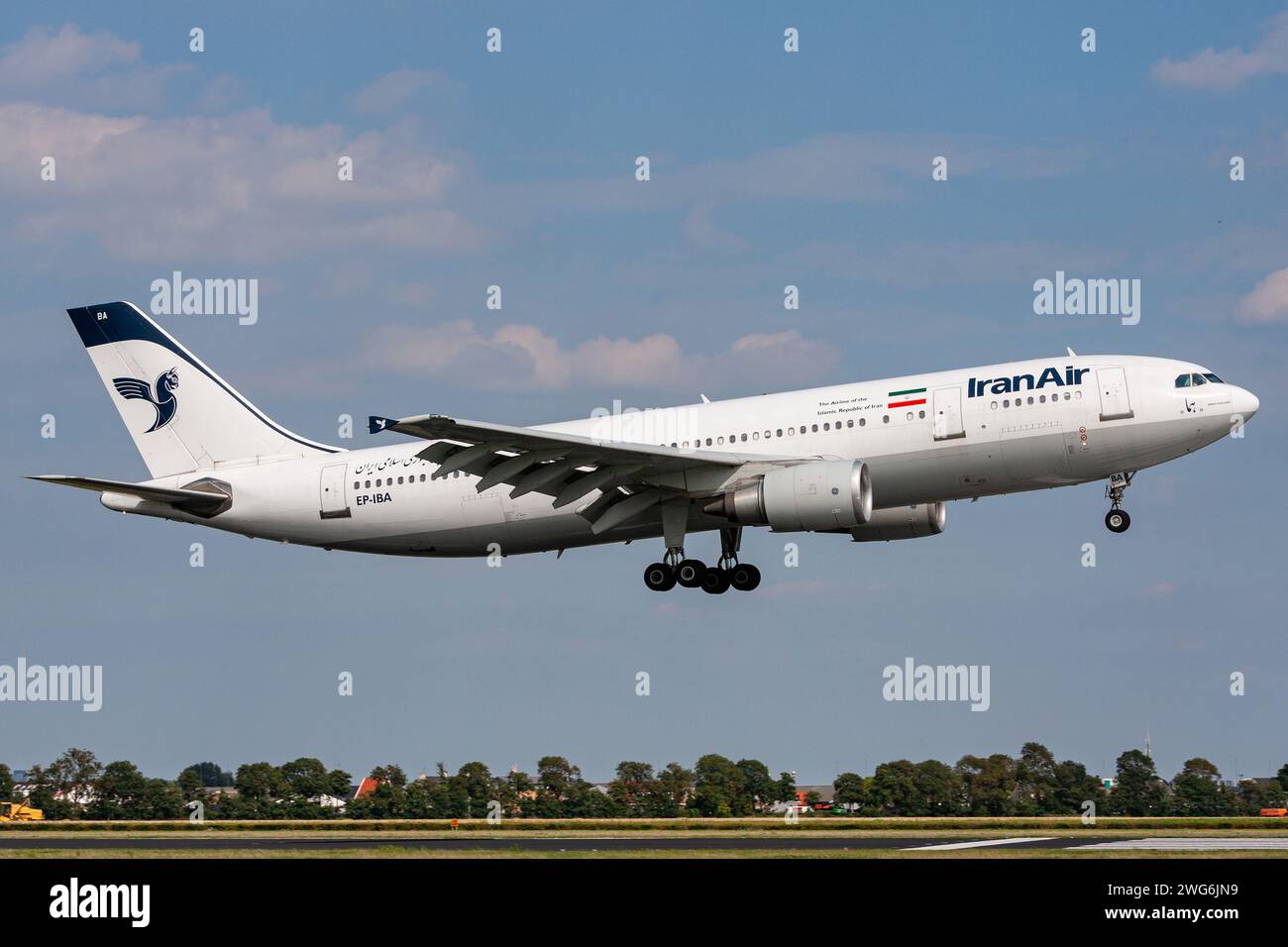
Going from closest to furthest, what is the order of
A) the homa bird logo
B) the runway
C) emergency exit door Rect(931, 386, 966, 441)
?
1. the runway
2. emergency exit door Rect(931, 386, 966, 441)
3. the homa bird logo

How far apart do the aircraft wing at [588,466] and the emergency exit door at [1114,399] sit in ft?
23.7

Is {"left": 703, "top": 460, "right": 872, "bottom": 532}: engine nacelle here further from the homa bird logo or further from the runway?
the homa bird logo

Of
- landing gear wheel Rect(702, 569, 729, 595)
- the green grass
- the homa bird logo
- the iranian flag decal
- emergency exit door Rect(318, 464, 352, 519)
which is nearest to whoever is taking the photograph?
the iranian flag decal

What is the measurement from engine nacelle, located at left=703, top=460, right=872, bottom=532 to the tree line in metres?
12.1

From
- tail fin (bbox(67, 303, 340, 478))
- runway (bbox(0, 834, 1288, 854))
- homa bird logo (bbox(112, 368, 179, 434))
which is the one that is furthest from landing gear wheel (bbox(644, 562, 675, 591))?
homa bird logo (bbox(112, 368, 179, 434))

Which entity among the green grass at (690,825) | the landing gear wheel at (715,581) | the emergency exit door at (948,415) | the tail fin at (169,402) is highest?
the tail fin at (169,402)

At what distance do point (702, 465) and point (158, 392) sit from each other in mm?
17672

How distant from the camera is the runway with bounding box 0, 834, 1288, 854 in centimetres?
3259

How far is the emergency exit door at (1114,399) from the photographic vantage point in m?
36.6

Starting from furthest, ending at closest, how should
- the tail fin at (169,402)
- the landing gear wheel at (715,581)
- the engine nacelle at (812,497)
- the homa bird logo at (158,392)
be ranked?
the homa bird logo at (158,392)
the tail fin at (169,402)
the landing gear wheel at (715,581)
the engine nacelle at (812,497)

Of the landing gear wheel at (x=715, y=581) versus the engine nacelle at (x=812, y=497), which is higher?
the engine nacelle at (x=812, y=497)

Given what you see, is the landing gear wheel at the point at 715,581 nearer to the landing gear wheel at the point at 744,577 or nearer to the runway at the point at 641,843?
the landing gear wheel at the point at 744,577

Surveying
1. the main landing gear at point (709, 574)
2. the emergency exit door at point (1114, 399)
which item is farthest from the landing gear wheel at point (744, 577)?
the emergency exit door at point (1114, 399)

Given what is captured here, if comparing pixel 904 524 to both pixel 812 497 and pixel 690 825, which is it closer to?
pixel 812 497
